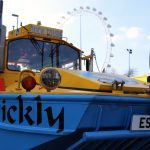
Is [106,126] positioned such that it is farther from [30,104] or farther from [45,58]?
[45,58]

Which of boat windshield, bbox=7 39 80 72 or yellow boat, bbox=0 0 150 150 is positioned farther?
boat windshield, bbox=7 39 80 72

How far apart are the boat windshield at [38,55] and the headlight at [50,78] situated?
1.59 m

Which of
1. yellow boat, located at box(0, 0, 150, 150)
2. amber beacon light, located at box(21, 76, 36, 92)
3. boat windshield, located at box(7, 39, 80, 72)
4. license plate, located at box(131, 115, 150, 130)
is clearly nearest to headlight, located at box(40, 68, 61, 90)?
yellow boat, located at box(0, 0, 150, 150)

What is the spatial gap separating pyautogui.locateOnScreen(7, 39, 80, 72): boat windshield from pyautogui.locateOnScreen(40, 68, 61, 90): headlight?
5.23 feet

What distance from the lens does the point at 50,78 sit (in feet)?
15.4

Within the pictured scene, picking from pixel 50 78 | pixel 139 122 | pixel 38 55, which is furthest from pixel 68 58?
pixel 139 122

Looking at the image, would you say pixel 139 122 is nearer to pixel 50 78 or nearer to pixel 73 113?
pixel 73 113

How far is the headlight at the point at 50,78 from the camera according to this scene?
4.67 metres

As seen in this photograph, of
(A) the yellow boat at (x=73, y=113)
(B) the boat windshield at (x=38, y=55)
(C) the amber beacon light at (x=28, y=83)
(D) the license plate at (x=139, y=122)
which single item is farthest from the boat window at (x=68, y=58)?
(D) the license plate at (x=139, y=122)

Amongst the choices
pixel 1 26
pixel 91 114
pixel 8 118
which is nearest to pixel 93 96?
pixel 91 114

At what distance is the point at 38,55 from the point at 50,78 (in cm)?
184

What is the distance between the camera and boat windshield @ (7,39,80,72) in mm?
6242

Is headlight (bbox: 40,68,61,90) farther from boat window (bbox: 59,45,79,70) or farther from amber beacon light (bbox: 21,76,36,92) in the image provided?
boat window (bbox: 59,45,79,70)

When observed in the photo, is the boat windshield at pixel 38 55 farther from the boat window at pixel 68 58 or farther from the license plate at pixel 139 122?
the license plate at pixel 139 122
